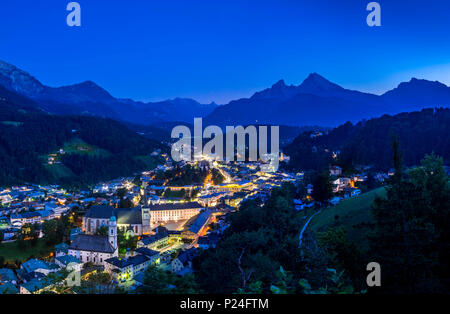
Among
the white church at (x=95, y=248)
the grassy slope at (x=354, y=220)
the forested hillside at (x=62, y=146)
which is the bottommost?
the white church at (x=95, y=248)

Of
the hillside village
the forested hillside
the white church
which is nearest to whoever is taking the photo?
the hillside village

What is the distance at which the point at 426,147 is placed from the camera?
68938 millimetres

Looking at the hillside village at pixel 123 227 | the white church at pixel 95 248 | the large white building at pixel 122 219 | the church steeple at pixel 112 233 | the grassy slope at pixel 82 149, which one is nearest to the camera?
the hillside village at pixel 123 227

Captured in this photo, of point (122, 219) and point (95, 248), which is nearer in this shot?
point (95, 248)

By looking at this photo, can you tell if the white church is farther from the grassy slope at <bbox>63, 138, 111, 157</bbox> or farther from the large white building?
the grassy slope at <bbox>63, 138, 111, 157</bbox>

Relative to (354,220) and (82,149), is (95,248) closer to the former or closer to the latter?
(354,220)

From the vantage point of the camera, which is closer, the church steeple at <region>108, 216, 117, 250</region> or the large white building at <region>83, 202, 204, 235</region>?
the church steeple at <region>108, 216, 117, 250</region>

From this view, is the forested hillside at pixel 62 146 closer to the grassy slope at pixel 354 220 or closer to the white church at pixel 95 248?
the white church at pixel 95 248

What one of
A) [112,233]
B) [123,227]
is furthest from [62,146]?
[112,233]

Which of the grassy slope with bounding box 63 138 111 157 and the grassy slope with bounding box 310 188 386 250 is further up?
the grassy slope with bounding box 63 138 111 157

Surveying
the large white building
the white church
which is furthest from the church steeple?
the large white building

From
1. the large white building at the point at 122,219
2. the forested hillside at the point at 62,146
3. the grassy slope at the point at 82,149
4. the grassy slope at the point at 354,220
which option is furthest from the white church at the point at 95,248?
the grassy slope at the point at 82,149

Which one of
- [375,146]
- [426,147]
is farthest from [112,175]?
[426,147]

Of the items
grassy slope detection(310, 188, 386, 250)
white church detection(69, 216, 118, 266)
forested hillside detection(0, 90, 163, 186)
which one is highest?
forested hillside detection(0, 90, 163, 186)
